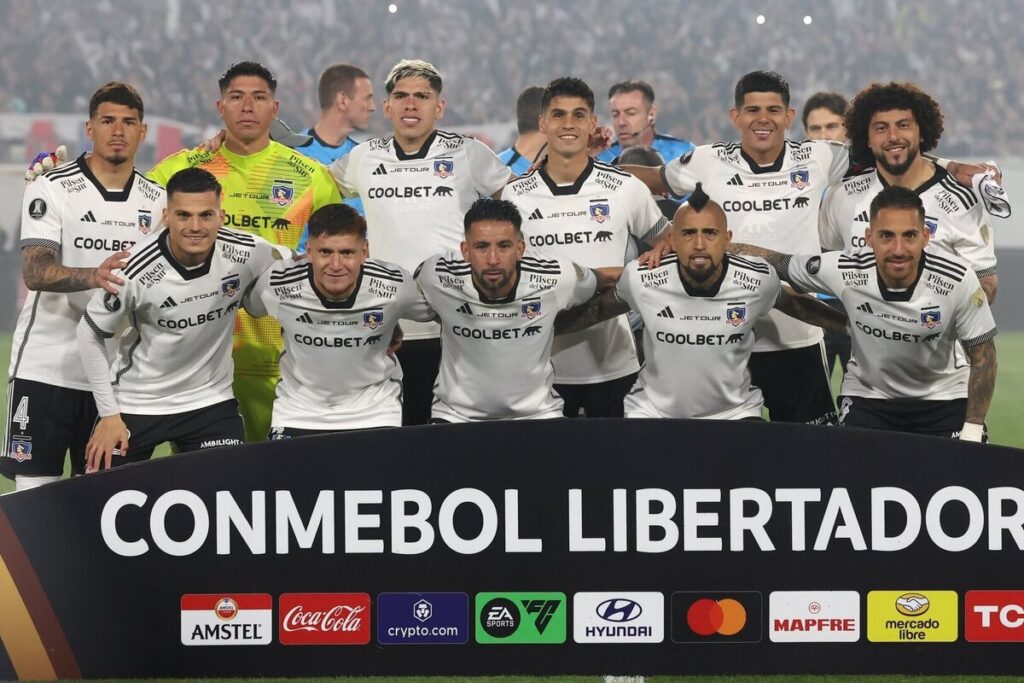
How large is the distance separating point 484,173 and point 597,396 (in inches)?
36.5

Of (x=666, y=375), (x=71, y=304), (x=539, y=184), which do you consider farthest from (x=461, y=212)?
(x=71, y=304)

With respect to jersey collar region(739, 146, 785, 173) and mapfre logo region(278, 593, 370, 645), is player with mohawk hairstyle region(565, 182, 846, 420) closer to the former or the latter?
jersey collar region(739, 146, 785, 173)

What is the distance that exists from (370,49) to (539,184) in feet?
45.7

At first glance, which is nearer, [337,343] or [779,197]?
[337,343]

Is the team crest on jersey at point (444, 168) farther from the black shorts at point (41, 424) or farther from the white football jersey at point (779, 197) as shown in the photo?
the black shorts at point (41, 424)

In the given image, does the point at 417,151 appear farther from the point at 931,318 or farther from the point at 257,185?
the point at 931,318

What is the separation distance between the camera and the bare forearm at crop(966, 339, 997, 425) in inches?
150

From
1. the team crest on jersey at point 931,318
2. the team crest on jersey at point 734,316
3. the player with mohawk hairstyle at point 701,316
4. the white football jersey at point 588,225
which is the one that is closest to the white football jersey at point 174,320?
the white football jersey at point 588,225

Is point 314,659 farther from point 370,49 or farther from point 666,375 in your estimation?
point 370,49

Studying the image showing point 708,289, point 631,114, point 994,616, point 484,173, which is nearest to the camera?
point 994,616

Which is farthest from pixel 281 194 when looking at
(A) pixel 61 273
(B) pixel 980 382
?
(B) pixel 980 382


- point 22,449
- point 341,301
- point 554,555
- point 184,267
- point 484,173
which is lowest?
point 554,555

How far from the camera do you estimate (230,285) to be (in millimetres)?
4047

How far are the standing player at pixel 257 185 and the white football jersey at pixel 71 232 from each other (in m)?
0.32
